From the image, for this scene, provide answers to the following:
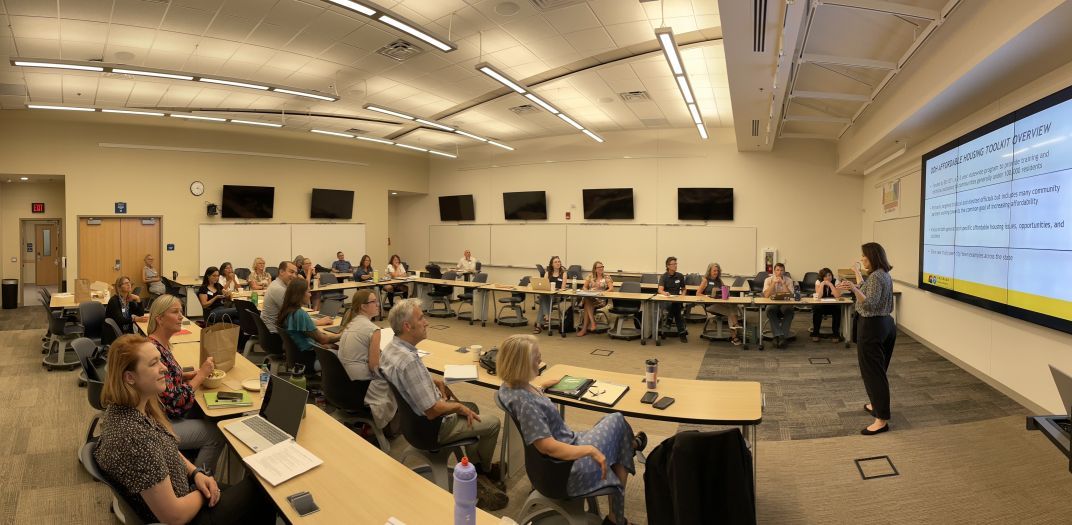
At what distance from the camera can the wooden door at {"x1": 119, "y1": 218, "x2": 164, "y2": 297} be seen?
1007cm

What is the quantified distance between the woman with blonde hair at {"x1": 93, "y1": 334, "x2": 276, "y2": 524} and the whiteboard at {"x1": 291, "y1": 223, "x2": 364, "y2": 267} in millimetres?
10653

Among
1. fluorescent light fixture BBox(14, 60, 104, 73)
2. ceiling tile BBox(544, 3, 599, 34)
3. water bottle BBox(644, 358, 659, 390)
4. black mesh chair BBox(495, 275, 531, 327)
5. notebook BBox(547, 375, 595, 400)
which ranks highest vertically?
ceiling tile BBox(544, 3, 599, 34)

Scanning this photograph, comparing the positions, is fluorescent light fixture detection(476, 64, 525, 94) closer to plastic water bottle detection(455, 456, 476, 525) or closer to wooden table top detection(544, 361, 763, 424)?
wooden table top detection(544, 361, 763, 424)

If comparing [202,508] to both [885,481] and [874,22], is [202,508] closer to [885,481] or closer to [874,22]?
[885,481]

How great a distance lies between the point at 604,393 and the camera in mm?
2980

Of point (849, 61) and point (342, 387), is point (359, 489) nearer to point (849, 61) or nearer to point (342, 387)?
point (342, 387)

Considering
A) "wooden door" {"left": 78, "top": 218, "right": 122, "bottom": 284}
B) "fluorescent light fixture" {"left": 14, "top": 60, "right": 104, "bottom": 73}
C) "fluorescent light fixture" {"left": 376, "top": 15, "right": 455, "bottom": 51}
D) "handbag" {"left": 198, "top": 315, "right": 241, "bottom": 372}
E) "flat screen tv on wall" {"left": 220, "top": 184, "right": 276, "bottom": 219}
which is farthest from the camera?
"flat screen tv on wall" {"left": 220, "top": 184, "right": 276, "bottom": 219}

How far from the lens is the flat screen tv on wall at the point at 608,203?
11406mm

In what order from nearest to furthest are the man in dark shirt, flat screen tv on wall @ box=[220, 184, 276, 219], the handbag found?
the handbag, the man in dark shirt, flat screen tv on wall @ box=[220, 184, 276, 219]

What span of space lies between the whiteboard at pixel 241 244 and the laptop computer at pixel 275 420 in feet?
32.6

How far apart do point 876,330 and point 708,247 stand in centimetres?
689

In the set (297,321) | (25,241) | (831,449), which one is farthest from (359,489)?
(25,241)

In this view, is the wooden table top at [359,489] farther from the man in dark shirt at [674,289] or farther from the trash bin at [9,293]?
the trash bin at [9,293]

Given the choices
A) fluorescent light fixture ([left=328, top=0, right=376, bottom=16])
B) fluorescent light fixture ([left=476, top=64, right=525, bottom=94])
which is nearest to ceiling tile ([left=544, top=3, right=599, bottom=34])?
fluorescent light fixture ([left=476, top=64, right=525, bottom=94])
